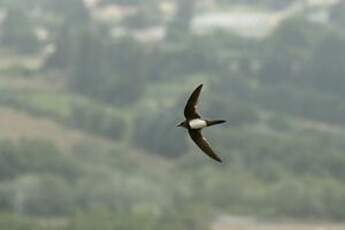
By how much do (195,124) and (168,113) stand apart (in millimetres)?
49532

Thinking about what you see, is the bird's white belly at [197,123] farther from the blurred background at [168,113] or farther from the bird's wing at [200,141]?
the blurred background at [168,113]

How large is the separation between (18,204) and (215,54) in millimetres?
32963

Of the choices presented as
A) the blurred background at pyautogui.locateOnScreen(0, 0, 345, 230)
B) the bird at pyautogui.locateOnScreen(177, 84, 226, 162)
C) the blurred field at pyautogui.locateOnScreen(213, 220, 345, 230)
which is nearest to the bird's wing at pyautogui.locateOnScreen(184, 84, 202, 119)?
the bird at pyautogui.locateOnScreen(177, 84, 226, 162)

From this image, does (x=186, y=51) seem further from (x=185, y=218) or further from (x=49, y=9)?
(x=185, y=218)

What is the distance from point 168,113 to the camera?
5525 cm

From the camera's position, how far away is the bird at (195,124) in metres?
5.72

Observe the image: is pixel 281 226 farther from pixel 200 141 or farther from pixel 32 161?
pixel 200 141

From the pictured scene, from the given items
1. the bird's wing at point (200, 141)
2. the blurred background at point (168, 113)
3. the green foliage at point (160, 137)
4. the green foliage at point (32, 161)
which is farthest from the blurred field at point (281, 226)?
the bird's wing at point (200, 141)

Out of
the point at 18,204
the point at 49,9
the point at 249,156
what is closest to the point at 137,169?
the point at 249,156

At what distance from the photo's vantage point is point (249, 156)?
4878 centimetres

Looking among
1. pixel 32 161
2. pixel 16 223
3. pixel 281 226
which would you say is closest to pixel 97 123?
pixel 32 161

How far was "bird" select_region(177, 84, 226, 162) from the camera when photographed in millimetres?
5719

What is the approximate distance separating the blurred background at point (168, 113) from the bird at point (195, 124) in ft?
91.3

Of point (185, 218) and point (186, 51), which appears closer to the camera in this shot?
point (185, 218)
